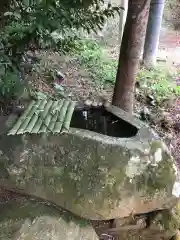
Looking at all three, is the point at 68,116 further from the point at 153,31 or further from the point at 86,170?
the point at 153,31

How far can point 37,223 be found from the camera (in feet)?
9.12

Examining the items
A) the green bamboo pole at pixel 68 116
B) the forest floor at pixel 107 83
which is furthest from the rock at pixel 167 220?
the green bamboo pole at pixel 68 116

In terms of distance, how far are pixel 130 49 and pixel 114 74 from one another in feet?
6.78

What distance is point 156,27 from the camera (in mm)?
6184

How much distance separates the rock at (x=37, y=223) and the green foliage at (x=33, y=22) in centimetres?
105

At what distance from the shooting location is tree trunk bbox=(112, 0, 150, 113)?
3533 millimetres

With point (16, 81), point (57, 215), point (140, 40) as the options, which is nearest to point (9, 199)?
point (57, 215)

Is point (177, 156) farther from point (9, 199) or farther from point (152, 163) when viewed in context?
point (9, 199)

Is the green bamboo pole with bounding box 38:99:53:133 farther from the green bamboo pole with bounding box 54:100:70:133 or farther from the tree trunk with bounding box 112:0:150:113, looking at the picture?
the tree trunk with bounding box 112:0:150:113

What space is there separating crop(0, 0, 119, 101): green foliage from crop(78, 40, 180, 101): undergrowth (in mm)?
2050

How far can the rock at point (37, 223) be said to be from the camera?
272 cm

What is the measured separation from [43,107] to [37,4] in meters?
0.86

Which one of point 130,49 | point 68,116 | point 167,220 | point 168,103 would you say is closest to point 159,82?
point 168,103

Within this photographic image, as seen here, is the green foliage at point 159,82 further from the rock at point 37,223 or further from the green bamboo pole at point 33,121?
the rock at point 37,223
